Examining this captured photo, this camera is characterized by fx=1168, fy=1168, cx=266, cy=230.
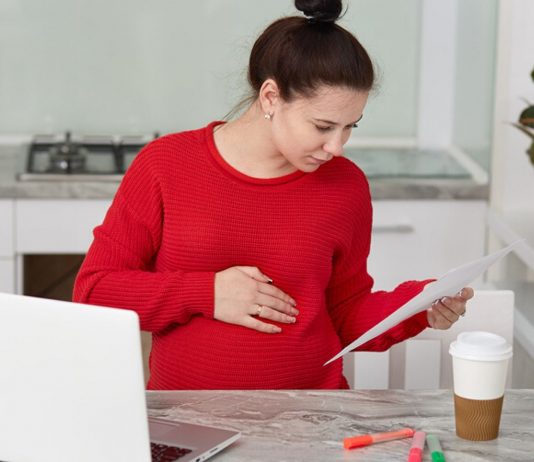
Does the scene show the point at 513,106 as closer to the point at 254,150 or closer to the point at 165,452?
the point at 254,150

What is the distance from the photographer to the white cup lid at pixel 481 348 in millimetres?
1563

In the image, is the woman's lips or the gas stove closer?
the woman's lips

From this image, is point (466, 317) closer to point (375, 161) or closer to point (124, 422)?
point (124, 422)

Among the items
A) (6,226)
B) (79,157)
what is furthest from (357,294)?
(79,157)

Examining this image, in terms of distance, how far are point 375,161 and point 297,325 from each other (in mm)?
1601

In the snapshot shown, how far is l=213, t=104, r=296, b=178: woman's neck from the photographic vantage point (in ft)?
6.37

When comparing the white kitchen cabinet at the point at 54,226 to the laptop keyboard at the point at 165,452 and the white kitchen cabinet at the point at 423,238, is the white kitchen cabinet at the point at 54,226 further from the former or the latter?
the laptop keyboard at the point at 165,452

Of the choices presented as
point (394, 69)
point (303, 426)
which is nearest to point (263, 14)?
point (394, 69)

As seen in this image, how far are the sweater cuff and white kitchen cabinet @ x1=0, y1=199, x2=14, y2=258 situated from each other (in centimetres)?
146

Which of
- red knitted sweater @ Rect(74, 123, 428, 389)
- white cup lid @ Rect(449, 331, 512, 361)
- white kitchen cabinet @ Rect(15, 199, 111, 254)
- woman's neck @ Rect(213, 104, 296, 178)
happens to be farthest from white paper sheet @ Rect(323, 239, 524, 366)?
white kitchen cabinet @ Rect(15, 199, 111, 254)

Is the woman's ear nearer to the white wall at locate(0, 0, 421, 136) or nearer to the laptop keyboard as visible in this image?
the laptop keyboard

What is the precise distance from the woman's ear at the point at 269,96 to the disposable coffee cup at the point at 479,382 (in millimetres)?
510

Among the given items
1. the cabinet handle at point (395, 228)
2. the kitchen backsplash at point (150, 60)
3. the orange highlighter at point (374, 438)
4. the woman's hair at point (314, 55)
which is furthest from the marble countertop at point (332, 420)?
the kitchen backsplash at point (150, 60)

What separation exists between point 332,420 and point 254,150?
0.51 m
